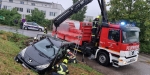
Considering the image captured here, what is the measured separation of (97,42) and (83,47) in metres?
0.99

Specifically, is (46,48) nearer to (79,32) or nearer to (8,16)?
(79,32)

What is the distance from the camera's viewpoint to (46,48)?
7777mm

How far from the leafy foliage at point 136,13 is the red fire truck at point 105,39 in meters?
6.91

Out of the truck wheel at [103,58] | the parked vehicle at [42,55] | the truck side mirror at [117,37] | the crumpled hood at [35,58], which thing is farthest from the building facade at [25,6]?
the crumpled hood at [35,58]

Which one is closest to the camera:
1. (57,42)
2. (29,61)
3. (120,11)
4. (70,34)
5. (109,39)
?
(29,61)

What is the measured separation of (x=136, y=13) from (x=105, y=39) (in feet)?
27.1

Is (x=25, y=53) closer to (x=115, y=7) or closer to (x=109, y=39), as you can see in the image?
(x=109, y=39)

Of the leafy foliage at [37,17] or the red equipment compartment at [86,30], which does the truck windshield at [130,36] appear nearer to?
the red equipment compartment at [86,30]

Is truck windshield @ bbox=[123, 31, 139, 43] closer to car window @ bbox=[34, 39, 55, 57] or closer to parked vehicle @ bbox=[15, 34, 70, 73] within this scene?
parked vehicle @ bbox=[15, 34, 70, 73]

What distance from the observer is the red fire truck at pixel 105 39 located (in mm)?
9227

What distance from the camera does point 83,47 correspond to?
11094mm

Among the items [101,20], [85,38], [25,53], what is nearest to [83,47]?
[85,38]

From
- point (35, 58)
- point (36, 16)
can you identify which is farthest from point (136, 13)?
point (36, 16)

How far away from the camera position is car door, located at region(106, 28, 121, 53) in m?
9.26
